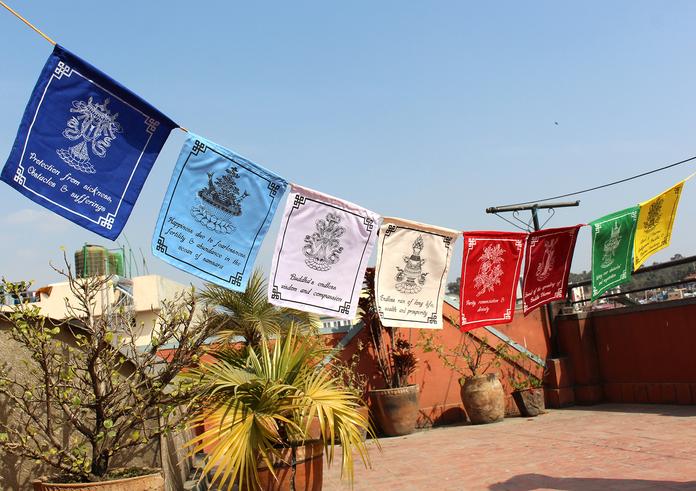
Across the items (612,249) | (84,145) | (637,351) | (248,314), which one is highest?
(612,249)

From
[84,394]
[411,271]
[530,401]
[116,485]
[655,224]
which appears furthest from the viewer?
[530,401]

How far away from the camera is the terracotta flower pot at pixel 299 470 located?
551cm

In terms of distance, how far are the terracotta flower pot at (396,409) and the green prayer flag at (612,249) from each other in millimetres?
3266

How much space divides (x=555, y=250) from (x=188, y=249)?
20.9 ft

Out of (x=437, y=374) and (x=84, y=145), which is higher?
(x=84, y=145)

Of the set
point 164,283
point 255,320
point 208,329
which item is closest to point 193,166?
point 208,329

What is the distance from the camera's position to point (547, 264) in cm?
1034

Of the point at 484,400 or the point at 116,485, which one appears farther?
the point at 484,400

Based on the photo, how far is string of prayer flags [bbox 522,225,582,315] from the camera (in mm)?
10156

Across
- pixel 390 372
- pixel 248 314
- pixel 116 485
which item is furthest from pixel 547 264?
pixel 116 485

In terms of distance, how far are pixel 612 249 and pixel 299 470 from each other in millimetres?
6532

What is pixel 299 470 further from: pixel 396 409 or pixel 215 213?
pixel 396 409

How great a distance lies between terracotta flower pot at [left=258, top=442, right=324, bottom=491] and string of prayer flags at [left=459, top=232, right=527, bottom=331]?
14.3 feet

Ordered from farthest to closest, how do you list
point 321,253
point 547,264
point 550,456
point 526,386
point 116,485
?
point 526,386 < point 547,264 < point 550,456 < point 321,253 < point 116,485
